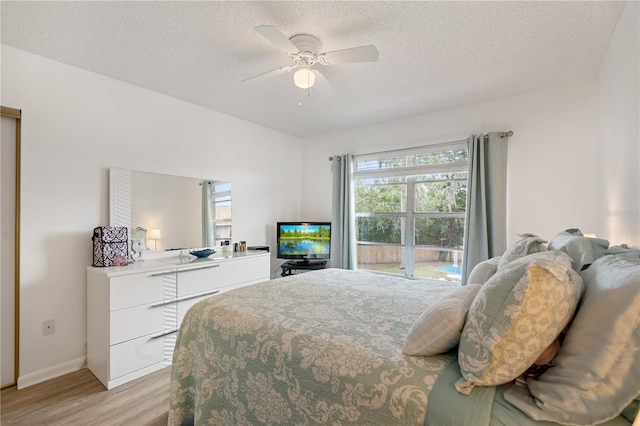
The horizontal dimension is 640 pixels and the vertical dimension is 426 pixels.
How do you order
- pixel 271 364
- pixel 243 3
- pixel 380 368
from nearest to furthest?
pixel 380 368 → pixel 271 364 → pixel 243 3

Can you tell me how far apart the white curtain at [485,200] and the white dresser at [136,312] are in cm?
284

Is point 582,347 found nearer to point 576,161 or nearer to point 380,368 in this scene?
point 380,368

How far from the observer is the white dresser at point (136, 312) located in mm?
2238

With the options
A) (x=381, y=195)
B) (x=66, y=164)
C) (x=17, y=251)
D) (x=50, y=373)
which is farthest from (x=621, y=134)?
(x=50, y=373)

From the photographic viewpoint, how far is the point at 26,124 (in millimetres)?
2270

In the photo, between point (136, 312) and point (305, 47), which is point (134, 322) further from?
point (305, 47)

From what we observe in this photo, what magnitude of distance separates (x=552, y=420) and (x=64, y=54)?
358cm

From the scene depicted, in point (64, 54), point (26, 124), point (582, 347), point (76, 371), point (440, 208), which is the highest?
point (64, 54)

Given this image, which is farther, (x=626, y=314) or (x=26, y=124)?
(x=26, y=124)

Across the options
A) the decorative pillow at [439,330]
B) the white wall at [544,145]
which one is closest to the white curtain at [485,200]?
the white wall at [544,145]

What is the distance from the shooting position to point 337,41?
2.11 metres

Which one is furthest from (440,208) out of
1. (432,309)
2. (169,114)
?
(169,114)

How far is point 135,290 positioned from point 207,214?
1291 mm

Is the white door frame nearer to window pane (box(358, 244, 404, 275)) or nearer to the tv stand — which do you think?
the tv stand
